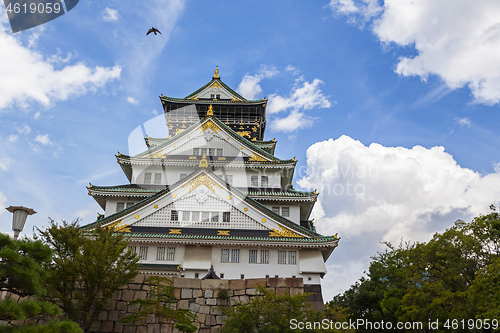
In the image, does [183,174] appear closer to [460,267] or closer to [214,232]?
[214,232]

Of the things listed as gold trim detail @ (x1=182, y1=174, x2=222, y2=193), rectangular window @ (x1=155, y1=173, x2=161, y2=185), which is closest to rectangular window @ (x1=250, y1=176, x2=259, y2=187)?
gold trim detail @ (x1=182, y1=174, x2=222, y2=193)

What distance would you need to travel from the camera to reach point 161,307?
15359mm

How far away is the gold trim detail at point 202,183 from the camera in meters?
27.1

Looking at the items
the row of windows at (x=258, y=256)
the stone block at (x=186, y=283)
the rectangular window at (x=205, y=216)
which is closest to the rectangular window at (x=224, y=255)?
the row of windows at (x=258, y=256)

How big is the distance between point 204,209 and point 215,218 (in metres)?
0.99

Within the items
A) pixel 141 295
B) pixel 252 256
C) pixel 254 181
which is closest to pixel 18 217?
pixel 141 295

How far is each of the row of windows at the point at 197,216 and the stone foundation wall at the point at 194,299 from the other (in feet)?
31.5

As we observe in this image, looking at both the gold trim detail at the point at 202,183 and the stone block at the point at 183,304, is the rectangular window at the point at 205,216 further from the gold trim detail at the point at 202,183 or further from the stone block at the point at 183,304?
the stone block at the point at 183,304

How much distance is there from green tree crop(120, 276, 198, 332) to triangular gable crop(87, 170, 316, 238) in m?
9.44

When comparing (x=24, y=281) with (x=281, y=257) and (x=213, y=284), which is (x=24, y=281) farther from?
(x=281, y=257)

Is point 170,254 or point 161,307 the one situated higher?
point 170,254

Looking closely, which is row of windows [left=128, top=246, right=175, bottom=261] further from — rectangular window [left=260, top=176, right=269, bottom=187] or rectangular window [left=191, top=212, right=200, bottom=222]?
rectangular window [left=260, top=176, right=269, bottom=187]

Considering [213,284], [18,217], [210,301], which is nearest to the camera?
[18,217]

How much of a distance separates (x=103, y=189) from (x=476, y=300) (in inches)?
971
